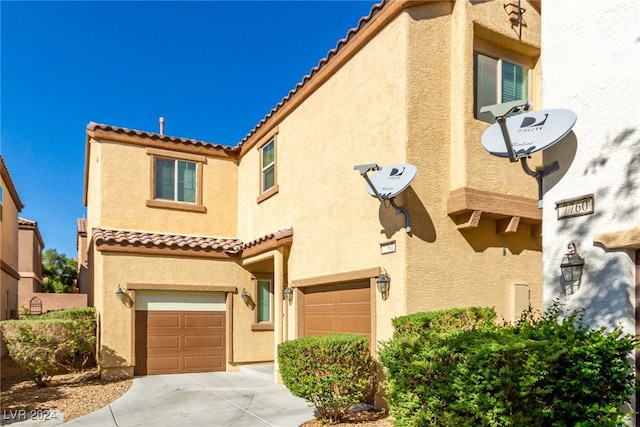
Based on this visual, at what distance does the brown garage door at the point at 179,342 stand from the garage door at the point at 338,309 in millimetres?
3771

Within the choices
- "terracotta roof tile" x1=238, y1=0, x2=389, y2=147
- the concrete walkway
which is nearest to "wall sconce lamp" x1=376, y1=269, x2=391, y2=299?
the concrete walkway

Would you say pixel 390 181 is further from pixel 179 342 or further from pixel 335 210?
pixel 179 342

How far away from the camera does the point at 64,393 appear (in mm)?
A: 10469

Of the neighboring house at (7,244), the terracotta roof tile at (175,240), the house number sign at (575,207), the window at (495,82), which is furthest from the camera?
the neighboring house at (7,244)

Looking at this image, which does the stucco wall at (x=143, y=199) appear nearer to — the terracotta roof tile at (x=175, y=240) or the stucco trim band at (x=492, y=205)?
the terracotta roof tile at (x=175, y=240)

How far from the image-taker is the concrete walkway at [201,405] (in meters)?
8.30

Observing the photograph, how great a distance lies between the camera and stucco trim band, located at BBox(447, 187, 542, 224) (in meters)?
8.30

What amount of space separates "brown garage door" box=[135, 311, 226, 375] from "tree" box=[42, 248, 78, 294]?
23.7 metres

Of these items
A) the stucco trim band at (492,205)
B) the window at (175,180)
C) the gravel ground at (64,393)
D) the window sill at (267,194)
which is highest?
the window at (175,180)

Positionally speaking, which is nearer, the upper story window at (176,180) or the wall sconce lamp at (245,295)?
the wall sconce lamp at (245,295)

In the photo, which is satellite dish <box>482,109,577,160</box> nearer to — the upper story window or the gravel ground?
the gravel ground

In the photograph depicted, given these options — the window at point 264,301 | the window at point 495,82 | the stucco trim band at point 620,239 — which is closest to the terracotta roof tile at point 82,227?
the window at point 264,301

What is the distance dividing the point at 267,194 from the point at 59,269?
2811 cm

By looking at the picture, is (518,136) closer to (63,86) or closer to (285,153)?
(285,153)
